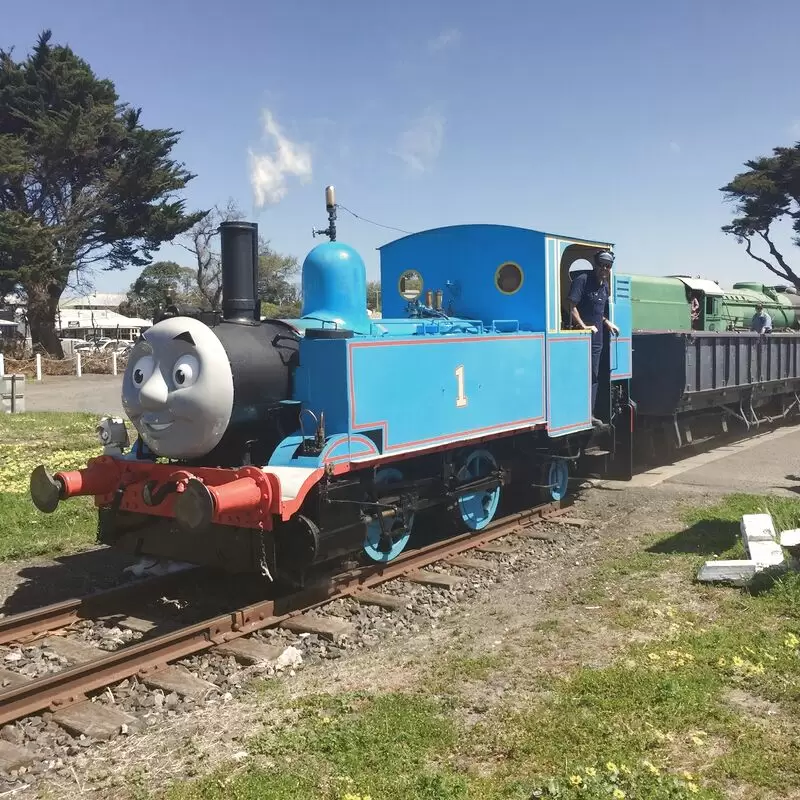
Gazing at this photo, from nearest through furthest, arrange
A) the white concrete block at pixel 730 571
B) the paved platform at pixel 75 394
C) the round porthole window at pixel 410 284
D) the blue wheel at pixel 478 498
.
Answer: the white concrete block at pixel 730 571, the blue wheel at pixel 478 498, the round porthole window at pixel 410 284, the paved platform at pixel 75 394

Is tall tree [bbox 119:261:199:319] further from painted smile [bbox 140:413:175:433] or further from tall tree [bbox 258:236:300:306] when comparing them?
painted smile [bbox 140:413:175:433]

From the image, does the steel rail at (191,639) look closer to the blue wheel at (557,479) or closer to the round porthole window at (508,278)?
the blue wheel at (557,479)

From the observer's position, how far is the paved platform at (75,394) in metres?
19.8

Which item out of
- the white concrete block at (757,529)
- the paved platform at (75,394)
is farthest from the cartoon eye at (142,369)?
the paved platform at (75,394)

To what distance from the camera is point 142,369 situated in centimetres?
552

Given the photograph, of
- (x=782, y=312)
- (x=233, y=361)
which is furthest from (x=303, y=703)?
(x=782, y=312)

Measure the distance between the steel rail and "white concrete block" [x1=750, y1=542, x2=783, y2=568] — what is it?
93.5 inches

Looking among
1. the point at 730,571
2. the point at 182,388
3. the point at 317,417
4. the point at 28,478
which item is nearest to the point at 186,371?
the point at 182,388

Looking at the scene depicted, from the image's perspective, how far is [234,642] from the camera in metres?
5.06

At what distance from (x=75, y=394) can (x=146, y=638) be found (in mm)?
20228

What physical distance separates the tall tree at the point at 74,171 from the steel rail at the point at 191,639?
2977cm

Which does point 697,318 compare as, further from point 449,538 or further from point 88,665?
point 88,665

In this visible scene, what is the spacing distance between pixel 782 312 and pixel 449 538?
586 inches

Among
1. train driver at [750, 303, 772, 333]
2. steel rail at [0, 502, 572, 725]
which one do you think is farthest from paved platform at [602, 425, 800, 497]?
steel rail at [0, 502, 572, 725]
